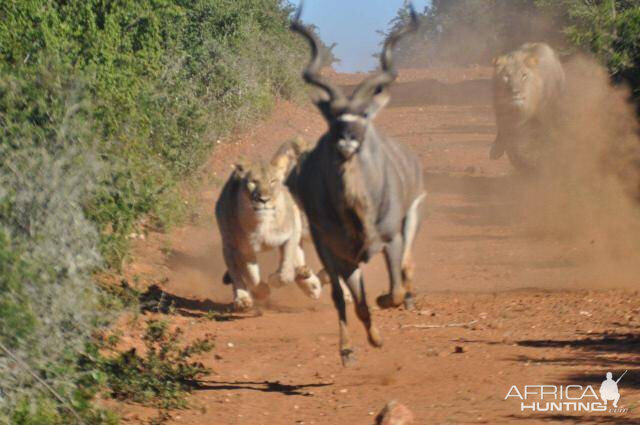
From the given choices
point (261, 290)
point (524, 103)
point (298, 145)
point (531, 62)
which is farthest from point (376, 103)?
point (531, 62)

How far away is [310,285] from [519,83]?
8631 millimetres

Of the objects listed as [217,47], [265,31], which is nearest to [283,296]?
[217,47]

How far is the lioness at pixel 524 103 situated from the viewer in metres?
19.5

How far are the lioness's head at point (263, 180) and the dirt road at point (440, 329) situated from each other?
1173 millimetres

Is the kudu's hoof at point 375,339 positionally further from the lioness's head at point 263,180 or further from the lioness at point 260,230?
the lioness's head at point 263,180

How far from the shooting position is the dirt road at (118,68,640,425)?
820 cm

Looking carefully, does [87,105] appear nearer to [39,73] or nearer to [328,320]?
[39,73]

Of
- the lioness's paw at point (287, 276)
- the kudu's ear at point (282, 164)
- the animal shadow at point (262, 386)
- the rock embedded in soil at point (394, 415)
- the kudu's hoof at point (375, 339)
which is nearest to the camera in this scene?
the rock embedded in soil at point (394, 415)

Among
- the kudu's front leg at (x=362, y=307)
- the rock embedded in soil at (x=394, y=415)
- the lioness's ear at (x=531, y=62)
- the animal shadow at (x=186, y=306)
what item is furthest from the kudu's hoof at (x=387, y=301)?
the lioness's ear at (x=531, y=62)

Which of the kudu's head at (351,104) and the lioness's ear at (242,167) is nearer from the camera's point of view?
the kudu's head at (351,104)

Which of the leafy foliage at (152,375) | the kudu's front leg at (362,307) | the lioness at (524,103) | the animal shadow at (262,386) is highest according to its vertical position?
the lioness at (524,103)

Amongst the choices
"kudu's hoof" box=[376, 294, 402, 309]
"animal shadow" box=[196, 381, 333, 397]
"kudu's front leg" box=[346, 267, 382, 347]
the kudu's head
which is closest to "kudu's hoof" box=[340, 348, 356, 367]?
"kudu's front leg" box=[346, 267, 382, 347]

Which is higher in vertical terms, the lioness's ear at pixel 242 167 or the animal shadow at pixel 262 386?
the lioness's ear at pixel 242 167

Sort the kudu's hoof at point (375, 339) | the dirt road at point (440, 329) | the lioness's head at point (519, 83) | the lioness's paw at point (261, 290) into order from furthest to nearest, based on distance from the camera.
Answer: the lioness's head at point (519, 83)
the lioness's paw at point (261, 290)
the kudu's hoof at point (375, 339)
the dirt road at point (440, 329)
